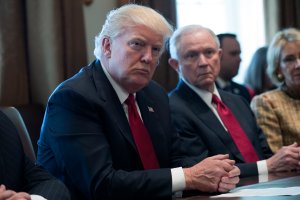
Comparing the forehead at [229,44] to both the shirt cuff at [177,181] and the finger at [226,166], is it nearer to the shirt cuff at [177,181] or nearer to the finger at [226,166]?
the finger at [226,166]

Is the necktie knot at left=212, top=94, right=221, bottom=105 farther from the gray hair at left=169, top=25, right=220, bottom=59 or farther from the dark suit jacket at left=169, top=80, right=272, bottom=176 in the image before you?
the gray hair at left=169, top=25, right=220, bottom=59

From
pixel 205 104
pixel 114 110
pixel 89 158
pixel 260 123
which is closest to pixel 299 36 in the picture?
pixel 260 123

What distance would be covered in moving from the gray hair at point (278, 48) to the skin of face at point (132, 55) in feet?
4.15

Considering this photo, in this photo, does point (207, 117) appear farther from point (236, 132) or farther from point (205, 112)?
point (236, 132)

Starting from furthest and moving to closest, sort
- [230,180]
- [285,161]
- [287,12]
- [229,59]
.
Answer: [287,12] → [229,59] → [285,161] → [230,180]

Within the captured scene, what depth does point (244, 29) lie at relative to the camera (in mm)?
5434

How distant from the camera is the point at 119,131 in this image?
212 centimetres

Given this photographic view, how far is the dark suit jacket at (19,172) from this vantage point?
186 centimetres

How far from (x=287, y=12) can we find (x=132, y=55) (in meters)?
3.56

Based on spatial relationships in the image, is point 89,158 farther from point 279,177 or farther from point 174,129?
point 279,177

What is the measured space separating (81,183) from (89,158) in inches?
4.6

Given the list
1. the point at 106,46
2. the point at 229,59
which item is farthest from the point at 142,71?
the point at 229,59

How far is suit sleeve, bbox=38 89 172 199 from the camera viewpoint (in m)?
1.96

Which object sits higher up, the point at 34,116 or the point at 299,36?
the point at 299,36
